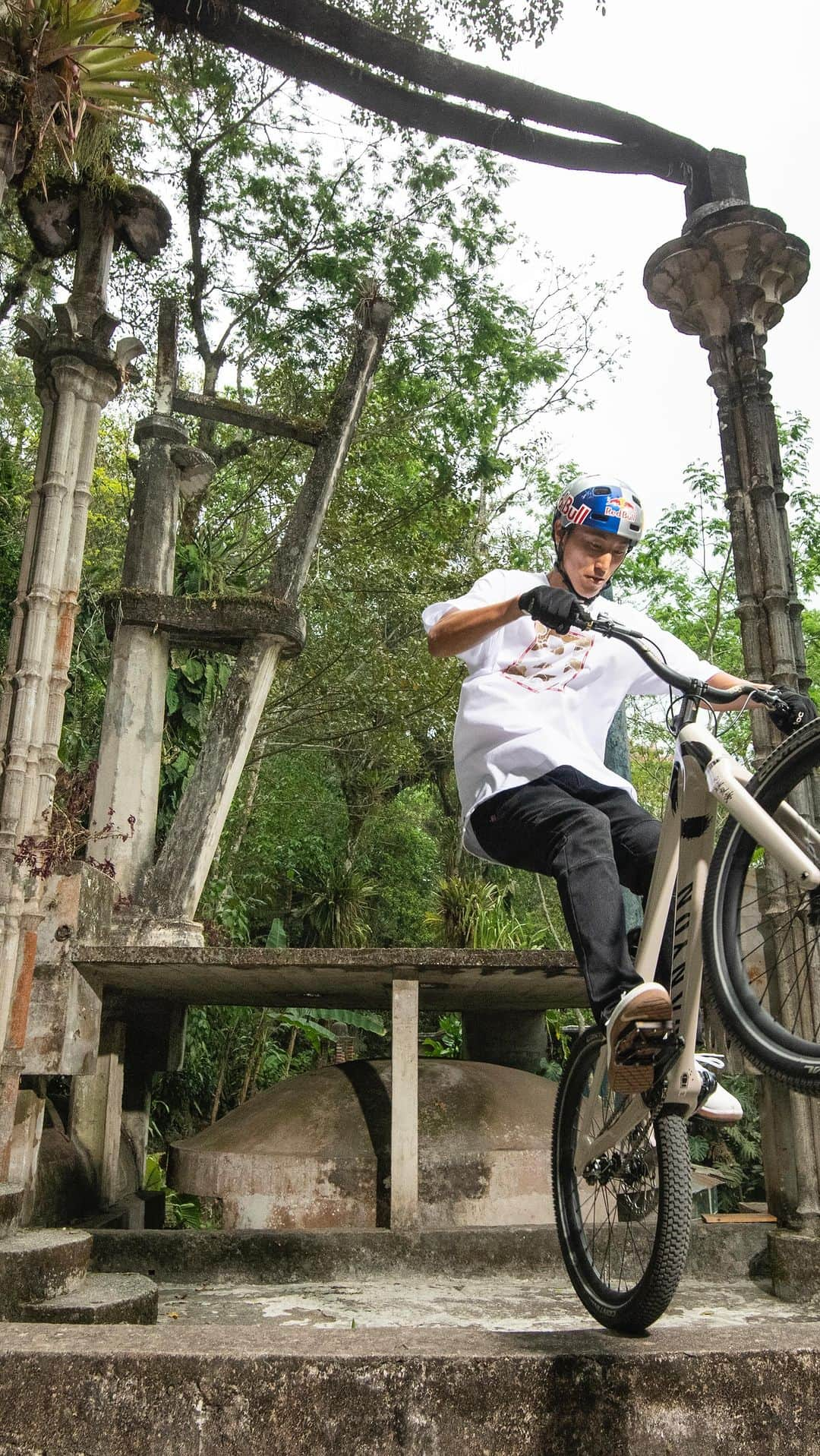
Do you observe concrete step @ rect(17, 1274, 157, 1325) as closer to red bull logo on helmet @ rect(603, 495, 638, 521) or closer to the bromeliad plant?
red bull logo on helmet @ rect(603, 495, 638, 521)

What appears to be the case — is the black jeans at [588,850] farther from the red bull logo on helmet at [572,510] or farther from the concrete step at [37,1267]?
the concrete step at [37,1267]

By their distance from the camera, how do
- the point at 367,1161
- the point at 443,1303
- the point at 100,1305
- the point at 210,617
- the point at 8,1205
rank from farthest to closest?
the point at 210,617 < the point at 367,1161 < the point at 443,1303 < the point at 8,1205 < the point at 100,1305

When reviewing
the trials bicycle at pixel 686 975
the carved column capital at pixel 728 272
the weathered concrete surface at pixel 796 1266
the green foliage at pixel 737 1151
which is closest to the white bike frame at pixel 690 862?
the trials bicycle at pixel 686 975

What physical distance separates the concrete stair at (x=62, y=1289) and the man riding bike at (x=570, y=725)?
2225 mm

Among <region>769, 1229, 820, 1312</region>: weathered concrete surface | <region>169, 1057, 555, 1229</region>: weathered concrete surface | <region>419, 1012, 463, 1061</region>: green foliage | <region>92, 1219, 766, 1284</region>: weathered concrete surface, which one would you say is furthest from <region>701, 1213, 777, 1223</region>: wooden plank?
<region>419, 1012, 463, 1061</region>: green foliage

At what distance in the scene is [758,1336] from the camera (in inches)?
115

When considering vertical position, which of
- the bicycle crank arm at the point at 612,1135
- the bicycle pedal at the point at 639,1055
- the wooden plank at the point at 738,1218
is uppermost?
the bicycle pedal at the point at 639,1055

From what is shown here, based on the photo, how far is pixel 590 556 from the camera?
11.9 ft

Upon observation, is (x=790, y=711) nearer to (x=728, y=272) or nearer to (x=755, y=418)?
(x=755, y=418)

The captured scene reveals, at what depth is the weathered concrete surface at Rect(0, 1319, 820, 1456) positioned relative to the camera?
2.63 m

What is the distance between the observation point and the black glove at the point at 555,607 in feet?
10.1

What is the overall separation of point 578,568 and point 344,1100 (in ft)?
17.0

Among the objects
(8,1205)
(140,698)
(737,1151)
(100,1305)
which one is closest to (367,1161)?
(8,1205)

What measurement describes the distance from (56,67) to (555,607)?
16.8ft
